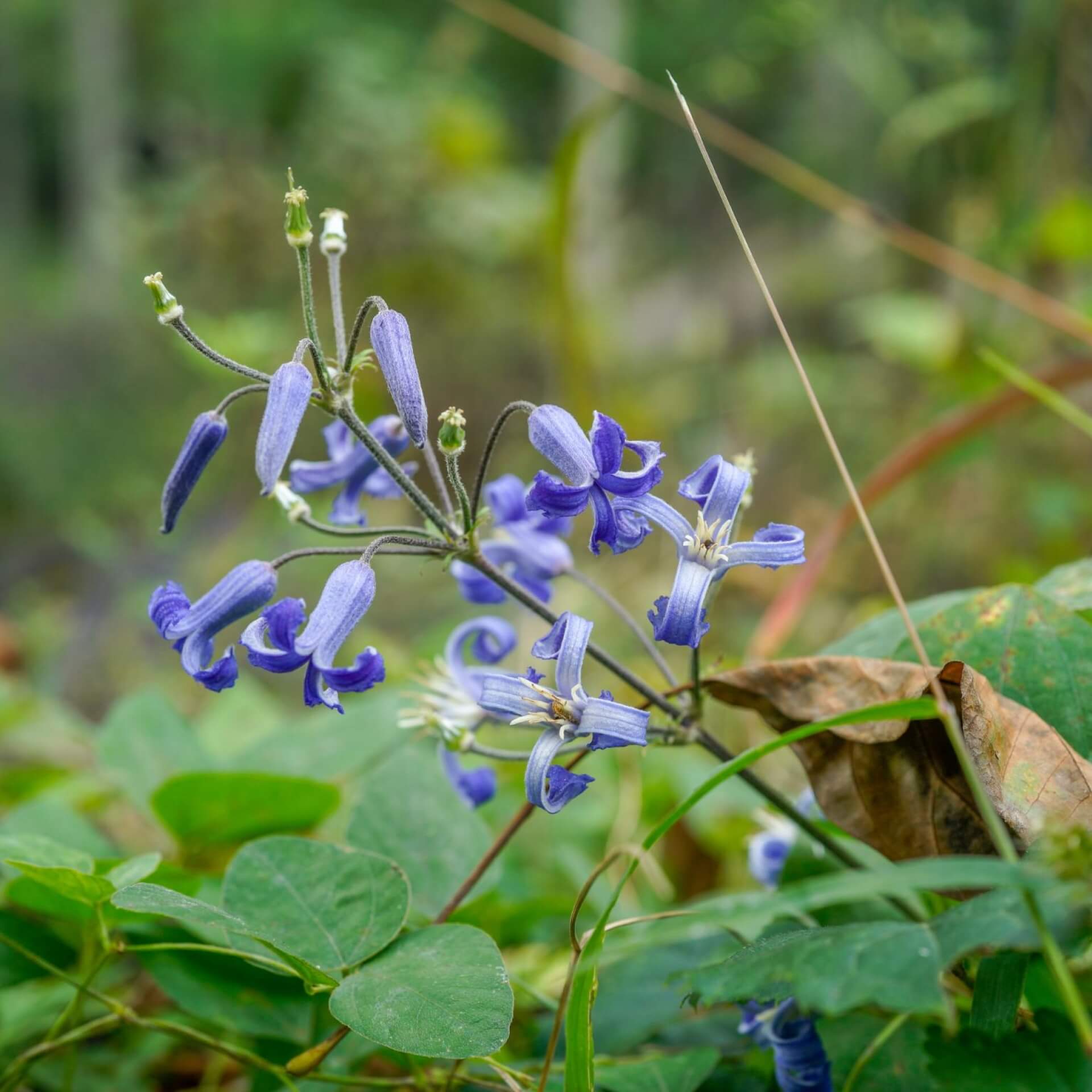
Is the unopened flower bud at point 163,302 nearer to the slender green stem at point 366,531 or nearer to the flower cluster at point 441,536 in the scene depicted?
the flower cluster at point 441,536

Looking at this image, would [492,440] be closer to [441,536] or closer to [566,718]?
[441,536]

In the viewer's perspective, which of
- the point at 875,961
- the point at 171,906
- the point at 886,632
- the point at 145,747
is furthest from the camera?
the point at 145,747

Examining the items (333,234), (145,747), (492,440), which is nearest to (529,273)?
(145,747)

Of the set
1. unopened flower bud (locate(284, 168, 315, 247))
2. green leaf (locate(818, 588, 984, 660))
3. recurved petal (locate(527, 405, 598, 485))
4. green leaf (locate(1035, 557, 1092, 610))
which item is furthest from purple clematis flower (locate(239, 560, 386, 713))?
green leaf (locate(1035, 557, 1092, 610))

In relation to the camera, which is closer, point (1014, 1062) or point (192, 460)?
point (1014, 1062)

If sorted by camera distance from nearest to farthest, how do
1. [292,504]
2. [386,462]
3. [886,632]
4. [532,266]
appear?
1. [386,462]
2. [292,504]
3. [886,632]
4. [532,266]

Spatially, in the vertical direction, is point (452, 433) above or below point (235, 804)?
above

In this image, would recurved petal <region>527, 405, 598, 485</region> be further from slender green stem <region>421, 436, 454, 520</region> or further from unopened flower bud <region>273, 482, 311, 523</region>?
unopened flower bud <region>273, 482, 311, 523</region>
